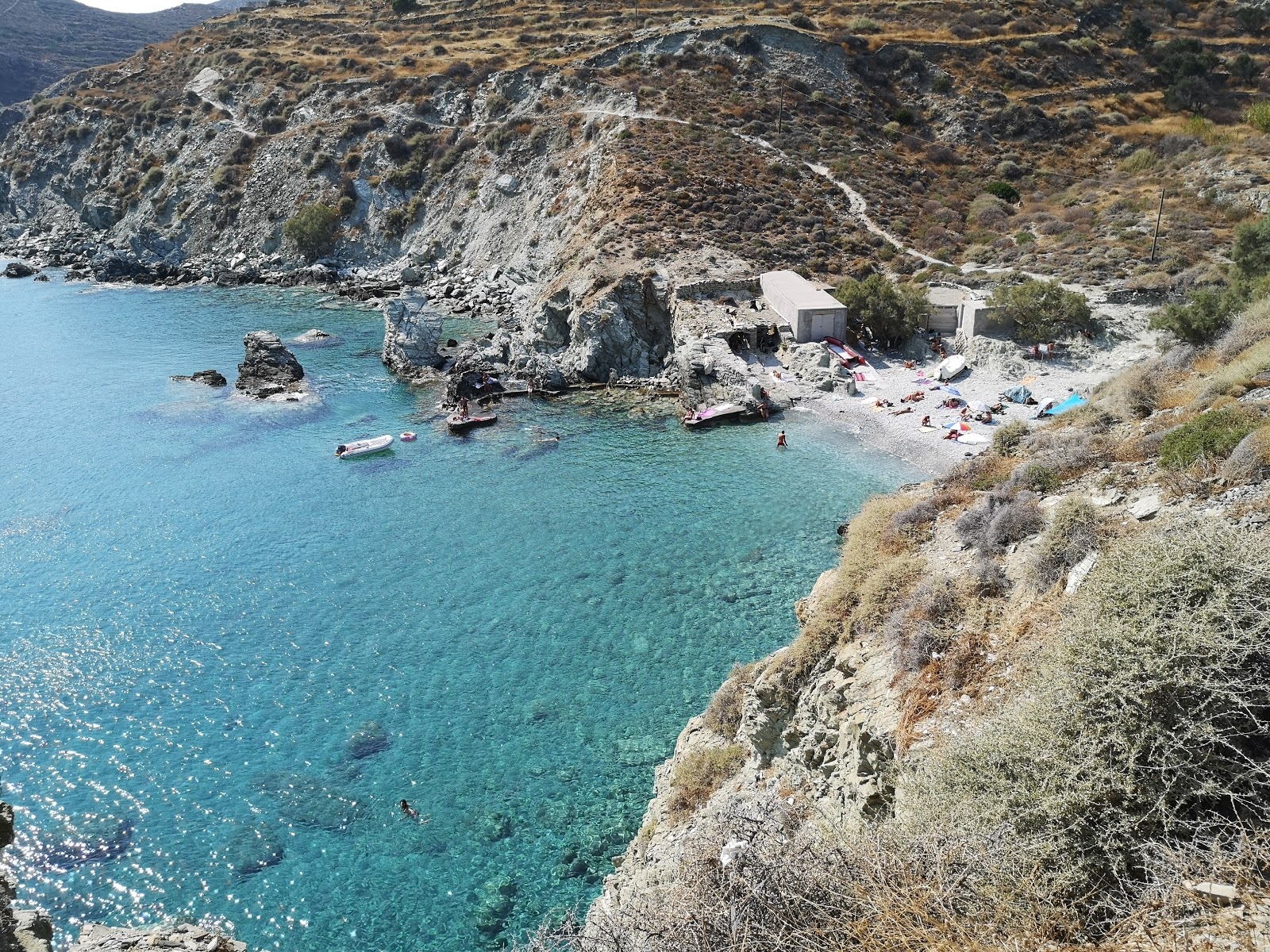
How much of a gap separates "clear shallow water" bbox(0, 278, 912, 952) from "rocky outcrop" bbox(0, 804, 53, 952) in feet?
15.5

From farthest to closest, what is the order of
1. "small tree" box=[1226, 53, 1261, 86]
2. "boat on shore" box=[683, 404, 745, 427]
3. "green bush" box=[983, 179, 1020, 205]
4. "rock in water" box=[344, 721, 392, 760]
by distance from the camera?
"small tree" box=[1226, 53, 1261, 86] < "green bush" box=[983, 179, 1020, 205] < "boat on shore" box=[683, 404, 745, 427] < "rock in water" box=[344, 721, 392, 760]

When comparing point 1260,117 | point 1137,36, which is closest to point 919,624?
point 1260,117

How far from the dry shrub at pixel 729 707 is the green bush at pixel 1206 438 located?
917cm

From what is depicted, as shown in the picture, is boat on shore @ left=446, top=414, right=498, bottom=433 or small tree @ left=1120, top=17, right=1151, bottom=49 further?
small tree @ left=1120, top=17, right=1151, bottom=49

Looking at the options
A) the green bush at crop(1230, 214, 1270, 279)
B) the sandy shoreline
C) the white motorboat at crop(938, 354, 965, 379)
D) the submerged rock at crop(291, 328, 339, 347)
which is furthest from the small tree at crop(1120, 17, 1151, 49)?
the submerged rock at crop(291, 328, 339, 347)

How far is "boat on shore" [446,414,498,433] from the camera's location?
40625mm

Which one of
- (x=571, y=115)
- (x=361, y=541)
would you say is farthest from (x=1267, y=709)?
(x=571, y=115)

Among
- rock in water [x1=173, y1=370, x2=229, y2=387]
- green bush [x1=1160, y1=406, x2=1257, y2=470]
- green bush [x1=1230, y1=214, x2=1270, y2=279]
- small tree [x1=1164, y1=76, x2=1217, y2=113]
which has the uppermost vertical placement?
small tree [x1=1164, y1=76, x2=1217, y2=113]

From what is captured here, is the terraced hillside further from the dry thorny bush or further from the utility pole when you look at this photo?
the dry thorny bush

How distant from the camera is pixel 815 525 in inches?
1191

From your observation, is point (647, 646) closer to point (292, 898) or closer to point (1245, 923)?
point (292, 898)

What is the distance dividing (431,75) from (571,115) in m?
26.4

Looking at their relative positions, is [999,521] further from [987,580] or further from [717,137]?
[717,137]

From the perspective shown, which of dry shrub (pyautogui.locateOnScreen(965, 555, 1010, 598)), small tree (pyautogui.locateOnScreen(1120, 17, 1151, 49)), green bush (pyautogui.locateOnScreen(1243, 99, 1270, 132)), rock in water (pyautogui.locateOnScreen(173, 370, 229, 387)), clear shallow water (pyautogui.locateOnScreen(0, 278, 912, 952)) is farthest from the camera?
small tree (pyautogui.locateOnScreen(1120, 17, 1151, 49))
